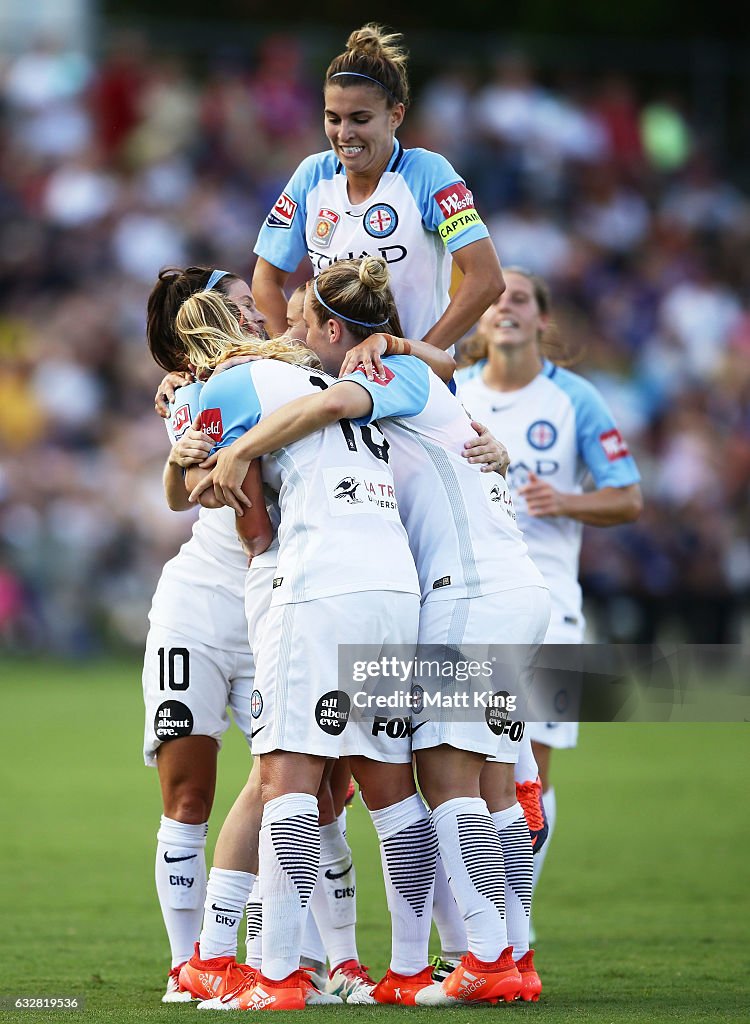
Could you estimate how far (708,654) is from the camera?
46.1 ft

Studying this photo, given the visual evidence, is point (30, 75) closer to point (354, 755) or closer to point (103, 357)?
point (103, 357)

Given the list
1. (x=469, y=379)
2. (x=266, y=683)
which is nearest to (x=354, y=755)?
(x=266, y=683)

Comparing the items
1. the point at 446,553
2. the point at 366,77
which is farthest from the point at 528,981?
the point at 366,77

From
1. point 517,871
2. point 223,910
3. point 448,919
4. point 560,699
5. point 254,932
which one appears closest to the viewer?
point 223,910

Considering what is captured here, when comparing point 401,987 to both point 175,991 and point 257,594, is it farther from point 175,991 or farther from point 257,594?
point 257,594

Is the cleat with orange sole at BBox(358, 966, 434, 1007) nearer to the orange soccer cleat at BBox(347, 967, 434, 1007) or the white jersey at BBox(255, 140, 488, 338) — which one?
the orange soccer cleat at BBox(347, 967, 434, 1007)

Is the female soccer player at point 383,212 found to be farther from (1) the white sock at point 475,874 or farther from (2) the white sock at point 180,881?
(2) the white sock at point 180,881

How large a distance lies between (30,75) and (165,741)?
46.6 ft

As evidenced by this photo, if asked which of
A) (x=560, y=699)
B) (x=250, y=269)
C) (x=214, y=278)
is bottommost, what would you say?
(x=560, y=699)

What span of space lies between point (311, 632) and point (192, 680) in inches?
30.5

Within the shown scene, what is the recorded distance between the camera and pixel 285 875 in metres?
4.61

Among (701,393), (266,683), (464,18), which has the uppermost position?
(464,18)

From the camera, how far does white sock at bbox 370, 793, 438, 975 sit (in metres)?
4.93

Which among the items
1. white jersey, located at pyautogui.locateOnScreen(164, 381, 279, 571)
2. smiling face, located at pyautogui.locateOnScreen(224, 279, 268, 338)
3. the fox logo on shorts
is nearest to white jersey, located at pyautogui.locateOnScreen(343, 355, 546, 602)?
the fox logo on shorts
